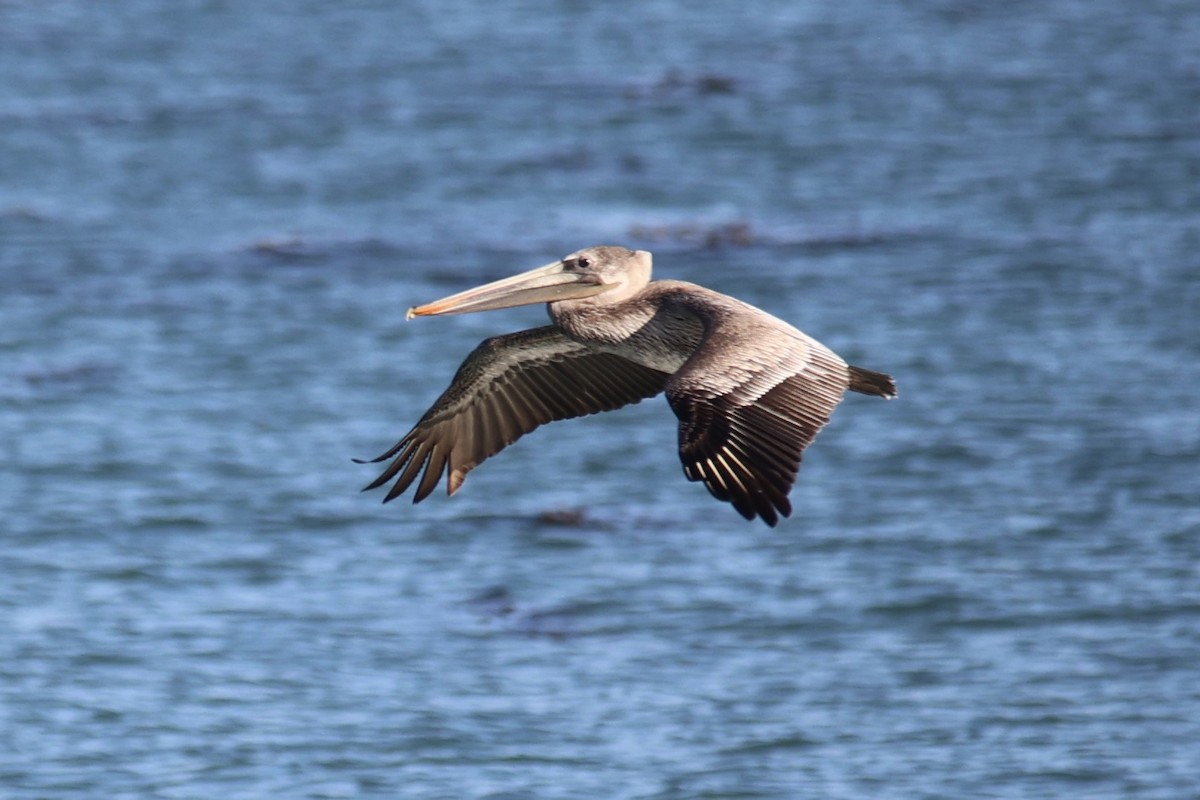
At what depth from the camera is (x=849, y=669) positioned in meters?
12.9

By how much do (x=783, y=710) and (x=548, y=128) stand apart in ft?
46.0

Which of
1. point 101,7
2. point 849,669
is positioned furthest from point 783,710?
point 101,7

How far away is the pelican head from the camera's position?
29.3 ft

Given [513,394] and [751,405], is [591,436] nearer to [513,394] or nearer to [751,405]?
[513,394]

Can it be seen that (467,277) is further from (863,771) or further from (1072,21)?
(1072,21)

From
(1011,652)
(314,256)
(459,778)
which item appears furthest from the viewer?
(314,256)

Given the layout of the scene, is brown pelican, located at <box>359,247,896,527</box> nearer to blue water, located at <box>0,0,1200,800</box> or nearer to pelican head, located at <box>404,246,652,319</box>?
pelican head, located at <box>404,246,652,319</box>

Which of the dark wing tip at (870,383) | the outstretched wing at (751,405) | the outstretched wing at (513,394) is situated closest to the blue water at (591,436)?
the outstretched wing at (513,394)

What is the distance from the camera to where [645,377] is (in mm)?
9602

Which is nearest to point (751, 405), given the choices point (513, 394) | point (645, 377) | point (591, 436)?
point (645, 377)

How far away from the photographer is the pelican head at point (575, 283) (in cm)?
894

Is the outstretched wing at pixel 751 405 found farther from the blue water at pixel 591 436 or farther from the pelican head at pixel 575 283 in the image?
the blue water at pixel 591 436

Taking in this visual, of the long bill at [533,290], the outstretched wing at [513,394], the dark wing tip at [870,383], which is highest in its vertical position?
the long bill at [533,290]

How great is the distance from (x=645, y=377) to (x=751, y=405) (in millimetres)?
2073
